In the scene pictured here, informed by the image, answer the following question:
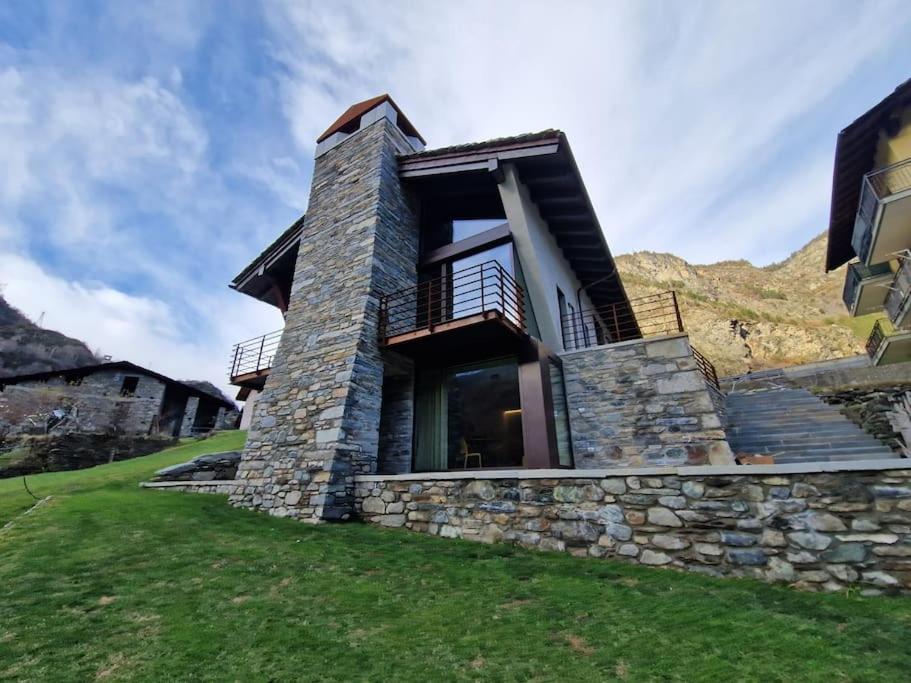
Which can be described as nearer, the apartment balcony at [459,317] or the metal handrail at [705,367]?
the apartment balcony at [459,317]

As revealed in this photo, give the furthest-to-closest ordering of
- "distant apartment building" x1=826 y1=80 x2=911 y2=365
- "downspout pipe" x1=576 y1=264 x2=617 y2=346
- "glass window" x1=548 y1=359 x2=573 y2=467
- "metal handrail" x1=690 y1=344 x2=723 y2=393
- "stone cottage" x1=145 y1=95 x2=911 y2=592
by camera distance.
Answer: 1. "downspout pipe" x1=576 y1=264 x2=617 y2=346
2. "distant apartment building" x1=826 y1=80 x2=911 y2=365
3. "metal handrail" x1=690 y1=344 x2=723 y2=393
4. "glass window" x1=548 y1=359 x2=573 y2=467
5. "stone cottage" x1=145 y1=95 x2=911 y2=592

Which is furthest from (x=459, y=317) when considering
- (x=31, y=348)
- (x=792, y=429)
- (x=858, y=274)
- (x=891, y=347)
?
(x=31, y=348)

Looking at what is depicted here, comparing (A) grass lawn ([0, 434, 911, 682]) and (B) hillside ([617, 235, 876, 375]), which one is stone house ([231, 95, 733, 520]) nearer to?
(A) grass lawn ([0, 434, 911, 682])

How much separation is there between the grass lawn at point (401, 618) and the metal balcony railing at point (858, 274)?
1686 centimetres

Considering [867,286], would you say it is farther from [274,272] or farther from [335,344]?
[274,272]

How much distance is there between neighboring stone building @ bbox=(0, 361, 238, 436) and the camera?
842 inches

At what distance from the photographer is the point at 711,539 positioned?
14.6 feet

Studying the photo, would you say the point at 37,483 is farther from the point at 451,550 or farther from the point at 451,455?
the point at 451,550

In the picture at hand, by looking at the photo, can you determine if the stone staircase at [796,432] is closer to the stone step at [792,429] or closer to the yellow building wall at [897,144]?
the stone step at [792,429]

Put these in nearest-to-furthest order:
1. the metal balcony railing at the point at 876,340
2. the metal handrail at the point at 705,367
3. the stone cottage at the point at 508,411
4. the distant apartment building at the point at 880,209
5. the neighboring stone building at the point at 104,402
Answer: the stone cottage at the point at 508,411, the metal handrail at the point at 705,367, the distant apartment building at the point at 880,209, the metal balcony railing at the point at 876,340, the neighboring stone building at the point at 104,402

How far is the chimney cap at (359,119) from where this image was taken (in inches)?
488

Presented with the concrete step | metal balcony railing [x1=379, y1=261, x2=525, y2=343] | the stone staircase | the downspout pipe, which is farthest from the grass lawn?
the downspout pipe

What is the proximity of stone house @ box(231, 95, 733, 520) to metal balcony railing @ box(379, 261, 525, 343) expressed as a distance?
0.06 metres

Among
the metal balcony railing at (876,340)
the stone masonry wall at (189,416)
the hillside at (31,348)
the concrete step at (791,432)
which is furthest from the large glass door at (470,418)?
the hillside at (31,348)
